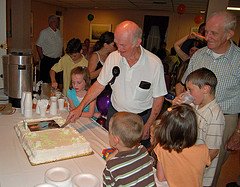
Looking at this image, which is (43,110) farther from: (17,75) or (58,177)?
(58,177)

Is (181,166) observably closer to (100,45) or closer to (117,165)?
(117,165)

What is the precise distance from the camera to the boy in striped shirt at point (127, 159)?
119cm

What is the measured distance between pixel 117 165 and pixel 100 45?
→ 2.42 metres

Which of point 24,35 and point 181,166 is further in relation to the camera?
point 24,35

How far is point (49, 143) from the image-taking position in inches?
60.8

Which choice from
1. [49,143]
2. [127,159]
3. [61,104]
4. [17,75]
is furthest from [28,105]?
[127,159]

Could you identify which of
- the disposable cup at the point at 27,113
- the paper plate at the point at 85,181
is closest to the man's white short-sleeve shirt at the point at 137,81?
the disposable cup at the point at 27,113

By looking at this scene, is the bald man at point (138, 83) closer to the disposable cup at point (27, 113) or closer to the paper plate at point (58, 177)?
the disposable cup at point (27, 113)

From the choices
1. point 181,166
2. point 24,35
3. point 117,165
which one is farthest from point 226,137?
point 24,35

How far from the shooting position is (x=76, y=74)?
8.32 feet

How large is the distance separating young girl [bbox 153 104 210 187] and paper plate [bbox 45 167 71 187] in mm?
553

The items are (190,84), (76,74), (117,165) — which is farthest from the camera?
(76,74)

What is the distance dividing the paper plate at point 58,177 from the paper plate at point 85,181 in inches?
1.3

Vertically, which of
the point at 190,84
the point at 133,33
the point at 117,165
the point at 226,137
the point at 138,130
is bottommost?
the point at 226,137
